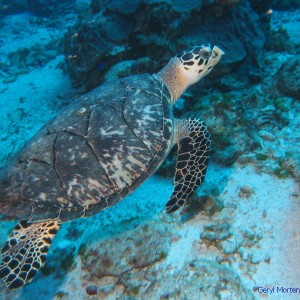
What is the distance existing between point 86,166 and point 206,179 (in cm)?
203

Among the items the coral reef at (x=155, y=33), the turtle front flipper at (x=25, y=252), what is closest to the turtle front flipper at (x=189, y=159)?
the turtle front flipper at (x=25, y=252)

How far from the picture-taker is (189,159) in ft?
11.3

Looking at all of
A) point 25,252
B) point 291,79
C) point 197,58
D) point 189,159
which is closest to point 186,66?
point 197,58

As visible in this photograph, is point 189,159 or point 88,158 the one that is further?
point 189,159

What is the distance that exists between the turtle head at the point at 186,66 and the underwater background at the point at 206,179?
22.3 inches

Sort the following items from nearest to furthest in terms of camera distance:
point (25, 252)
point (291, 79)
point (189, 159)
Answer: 1. point (25, 252)
2. point (189, 159)
3. point (291, 79)

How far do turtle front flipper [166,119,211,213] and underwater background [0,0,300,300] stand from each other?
57 centimetres

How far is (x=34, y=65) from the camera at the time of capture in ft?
30.5

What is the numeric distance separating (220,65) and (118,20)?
259cm

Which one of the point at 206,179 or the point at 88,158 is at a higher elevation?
the point at 88,158

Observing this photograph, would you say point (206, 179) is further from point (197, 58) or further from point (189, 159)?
point (197, 58)

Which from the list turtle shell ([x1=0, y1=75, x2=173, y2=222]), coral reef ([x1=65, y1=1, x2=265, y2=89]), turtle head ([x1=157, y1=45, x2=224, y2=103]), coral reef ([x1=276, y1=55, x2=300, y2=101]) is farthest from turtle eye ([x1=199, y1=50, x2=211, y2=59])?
coral reef ([x1=276, y1=55, x2=300, y2=101])

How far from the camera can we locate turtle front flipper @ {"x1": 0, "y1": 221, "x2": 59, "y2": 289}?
2.59 meters

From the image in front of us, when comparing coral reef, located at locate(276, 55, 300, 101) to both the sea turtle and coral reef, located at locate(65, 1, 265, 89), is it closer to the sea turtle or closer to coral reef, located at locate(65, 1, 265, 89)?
coral reef, located at locate(65, 1, 265, 89)
